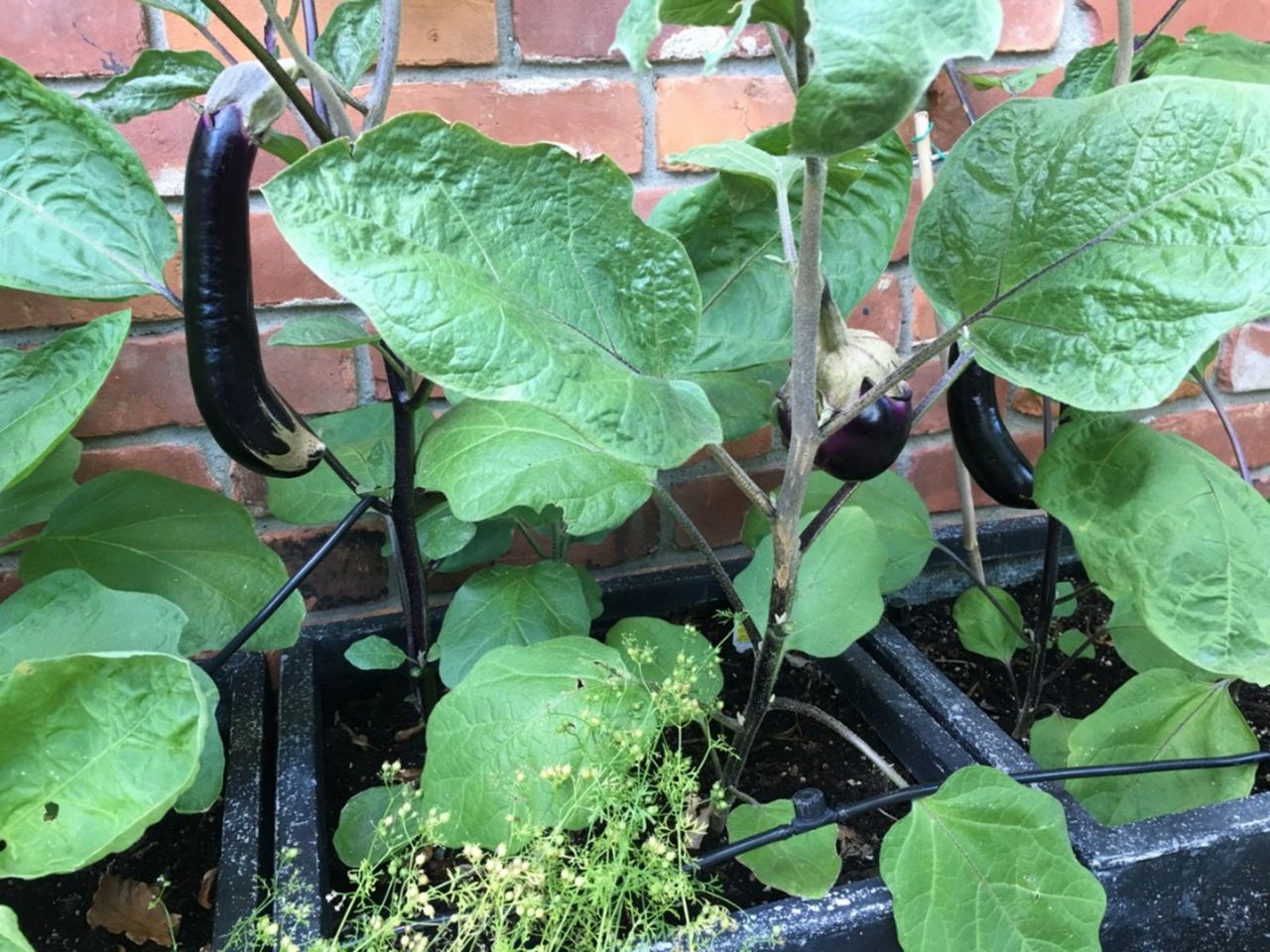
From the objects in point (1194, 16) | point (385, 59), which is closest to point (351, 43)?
point (385, 59)

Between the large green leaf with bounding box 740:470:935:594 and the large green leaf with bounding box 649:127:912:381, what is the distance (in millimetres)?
199

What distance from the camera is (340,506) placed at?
655 millimetres

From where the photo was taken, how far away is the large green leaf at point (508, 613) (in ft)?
2.02

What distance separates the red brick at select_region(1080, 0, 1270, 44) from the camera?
88 cm

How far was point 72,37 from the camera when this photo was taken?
67 centimetres

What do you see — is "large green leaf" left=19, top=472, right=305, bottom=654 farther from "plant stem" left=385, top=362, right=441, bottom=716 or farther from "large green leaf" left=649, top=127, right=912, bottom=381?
"large green leaf" left=649, top=127, right=912, bottom=381

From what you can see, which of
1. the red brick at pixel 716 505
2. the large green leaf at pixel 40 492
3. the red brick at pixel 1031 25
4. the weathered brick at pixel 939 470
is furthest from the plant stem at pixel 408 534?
the red brick at pixel 1031 25

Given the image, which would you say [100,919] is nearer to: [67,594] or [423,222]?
[67,594]

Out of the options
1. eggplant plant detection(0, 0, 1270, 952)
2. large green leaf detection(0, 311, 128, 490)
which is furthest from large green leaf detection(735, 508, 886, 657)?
large green leaf detection(0, 311, 128, 490)

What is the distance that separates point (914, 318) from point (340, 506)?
63 cm

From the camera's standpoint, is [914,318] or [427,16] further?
[914,318]

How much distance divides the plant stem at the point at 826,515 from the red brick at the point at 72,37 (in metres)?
0.65

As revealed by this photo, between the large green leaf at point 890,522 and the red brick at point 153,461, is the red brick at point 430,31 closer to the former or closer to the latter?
the red brick at point 153,461

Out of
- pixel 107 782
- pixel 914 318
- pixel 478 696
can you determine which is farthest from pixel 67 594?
pixel 914 318
